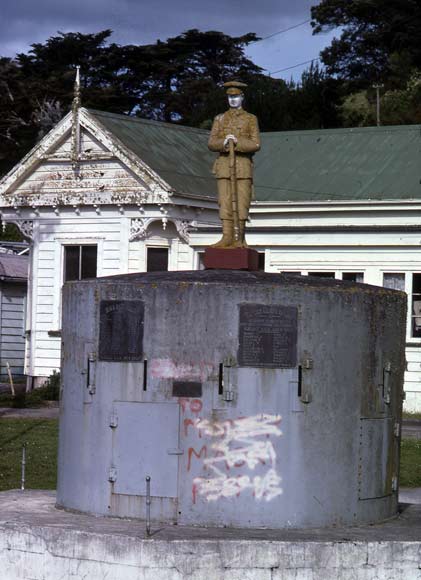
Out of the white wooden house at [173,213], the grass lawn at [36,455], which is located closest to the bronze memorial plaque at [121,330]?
the grass lawn at [36,455]

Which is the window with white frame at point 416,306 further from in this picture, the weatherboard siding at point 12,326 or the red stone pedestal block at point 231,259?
the red stone pedestal block at point 231,259

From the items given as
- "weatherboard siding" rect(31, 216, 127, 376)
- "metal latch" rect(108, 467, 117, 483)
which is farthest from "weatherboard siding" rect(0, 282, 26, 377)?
"metal latch" rect(108, 467, 117, 483)

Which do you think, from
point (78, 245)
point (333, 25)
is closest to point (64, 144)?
point (78, 245)

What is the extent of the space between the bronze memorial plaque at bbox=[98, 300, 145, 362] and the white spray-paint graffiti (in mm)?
855

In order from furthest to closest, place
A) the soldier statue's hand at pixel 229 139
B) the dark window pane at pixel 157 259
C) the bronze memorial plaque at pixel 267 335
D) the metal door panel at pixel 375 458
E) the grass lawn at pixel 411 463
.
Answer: the dark window pane at pixel 157 259
the grass lawn at pixel 411 463
the soldier statue's hand at pixel 229 139
the metal door panel at pixel 375 458
the bronze memorial plaque at pixel 267 335

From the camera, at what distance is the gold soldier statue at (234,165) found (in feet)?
41.1

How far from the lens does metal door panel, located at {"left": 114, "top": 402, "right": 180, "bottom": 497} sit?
11211mm

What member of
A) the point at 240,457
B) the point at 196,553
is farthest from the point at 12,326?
the point at 196,553

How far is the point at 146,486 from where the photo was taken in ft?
36.6

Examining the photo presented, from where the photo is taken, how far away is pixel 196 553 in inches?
403

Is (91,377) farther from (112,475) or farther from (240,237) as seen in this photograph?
(240,237)

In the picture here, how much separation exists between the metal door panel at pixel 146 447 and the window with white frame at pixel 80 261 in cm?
1875

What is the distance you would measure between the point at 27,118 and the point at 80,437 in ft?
163

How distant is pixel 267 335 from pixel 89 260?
1929cm
